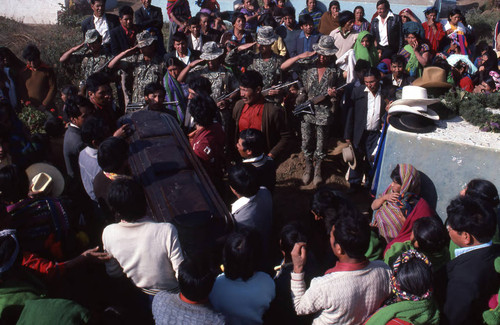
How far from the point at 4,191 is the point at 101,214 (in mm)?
795

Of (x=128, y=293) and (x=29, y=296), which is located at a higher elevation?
(x=29, y=296)

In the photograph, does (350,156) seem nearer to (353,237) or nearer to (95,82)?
(353,237)

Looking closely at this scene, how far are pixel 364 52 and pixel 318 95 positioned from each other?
5.97 ft

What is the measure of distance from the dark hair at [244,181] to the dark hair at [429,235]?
1216mm

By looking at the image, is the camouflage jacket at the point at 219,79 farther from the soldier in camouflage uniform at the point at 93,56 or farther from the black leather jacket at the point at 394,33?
the black leather jacket at the point at 394,33

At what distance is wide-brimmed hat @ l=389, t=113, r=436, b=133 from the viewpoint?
168 inches

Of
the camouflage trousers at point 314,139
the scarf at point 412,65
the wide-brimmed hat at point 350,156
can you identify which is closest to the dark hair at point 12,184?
the camouflage trousers at point 314,139

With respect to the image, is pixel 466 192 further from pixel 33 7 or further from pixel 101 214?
pixel 33 7

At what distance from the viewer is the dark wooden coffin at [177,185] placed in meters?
3.16

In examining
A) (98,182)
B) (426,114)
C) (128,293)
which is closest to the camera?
(128,293)

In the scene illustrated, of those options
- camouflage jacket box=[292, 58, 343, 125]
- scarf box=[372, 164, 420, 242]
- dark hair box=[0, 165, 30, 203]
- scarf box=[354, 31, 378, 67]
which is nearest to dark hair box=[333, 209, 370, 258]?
scarf box=[372, 164, 420, 242]

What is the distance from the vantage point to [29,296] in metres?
2.48

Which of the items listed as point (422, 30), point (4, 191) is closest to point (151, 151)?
point (4, 191)

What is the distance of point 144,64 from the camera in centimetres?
602
